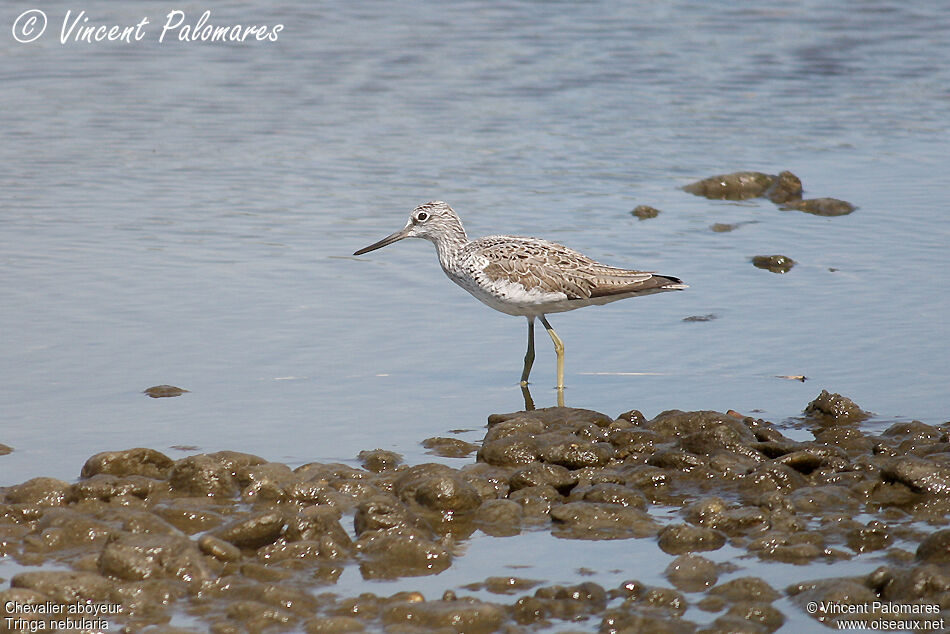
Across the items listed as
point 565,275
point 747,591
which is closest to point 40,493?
point 747,591

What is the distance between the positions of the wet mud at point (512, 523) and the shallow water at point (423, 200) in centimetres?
39

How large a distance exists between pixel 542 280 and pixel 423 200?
389cm

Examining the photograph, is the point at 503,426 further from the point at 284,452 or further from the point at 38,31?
the point at 38,31

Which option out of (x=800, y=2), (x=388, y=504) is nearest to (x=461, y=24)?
(x=800, y=2)

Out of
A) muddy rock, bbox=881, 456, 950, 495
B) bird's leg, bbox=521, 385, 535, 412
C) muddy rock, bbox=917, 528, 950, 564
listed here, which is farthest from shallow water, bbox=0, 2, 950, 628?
muddy rock, bbox=881, 456, 950, 495

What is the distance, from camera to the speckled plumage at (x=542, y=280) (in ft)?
28.8

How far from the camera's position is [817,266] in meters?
10.8

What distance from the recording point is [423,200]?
12.5 meters

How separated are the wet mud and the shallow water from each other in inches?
15.2

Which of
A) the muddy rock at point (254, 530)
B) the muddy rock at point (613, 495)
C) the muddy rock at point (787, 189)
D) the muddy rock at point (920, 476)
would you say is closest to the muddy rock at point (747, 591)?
the muddy rock at point (613, 495)

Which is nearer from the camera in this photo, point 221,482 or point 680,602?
point 680,602

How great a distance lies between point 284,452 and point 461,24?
14.6m

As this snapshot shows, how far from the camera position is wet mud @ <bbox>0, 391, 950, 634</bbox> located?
501 centimetres

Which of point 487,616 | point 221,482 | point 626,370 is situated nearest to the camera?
point 487,616
